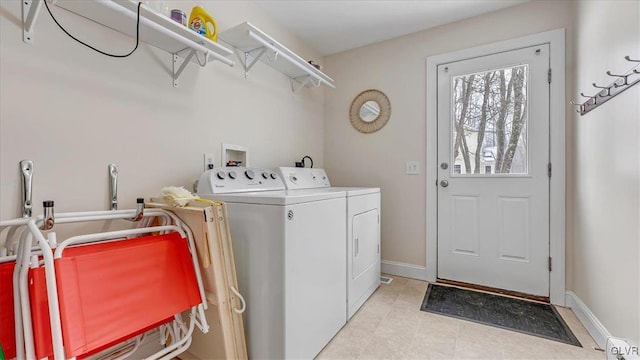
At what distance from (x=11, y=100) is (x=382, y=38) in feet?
8.98

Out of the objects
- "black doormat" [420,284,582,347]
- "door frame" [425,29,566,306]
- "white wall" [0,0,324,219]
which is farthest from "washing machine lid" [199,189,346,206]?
"door frame" [425,29,566,306]

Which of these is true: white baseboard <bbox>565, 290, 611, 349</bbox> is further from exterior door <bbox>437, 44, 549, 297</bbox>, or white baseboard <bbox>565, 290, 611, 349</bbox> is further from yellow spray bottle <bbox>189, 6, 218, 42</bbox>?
yellow spray bottle <bbox>189, 6, 218, 42</bbox>

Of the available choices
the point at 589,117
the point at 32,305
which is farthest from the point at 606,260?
the point at 32,305

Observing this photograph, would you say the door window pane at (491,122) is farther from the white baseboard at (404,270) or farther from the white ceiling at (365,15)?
the white baseboard at (404,270)

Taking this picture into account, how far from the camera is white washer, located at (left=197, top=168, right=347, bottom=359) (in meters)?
1.31

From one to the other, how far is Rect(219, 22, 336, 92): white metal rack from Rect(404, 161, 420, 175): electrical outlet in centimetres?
110

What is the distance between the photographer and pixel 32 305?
88cm

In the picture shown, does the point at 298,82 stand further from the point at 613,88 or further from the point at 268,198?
the point at 613,88

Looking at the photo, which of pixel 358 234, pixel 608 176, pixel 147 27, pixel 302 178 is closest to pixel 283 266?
pixel 358 234

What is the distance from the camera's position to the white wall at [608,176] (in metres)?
1.31

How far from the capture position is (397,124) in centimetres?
277

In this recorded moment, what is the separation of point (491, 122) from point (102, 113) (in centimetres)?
274

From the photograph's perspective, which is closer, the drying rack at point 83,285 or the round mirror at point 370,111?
the drying rack at point 83,285

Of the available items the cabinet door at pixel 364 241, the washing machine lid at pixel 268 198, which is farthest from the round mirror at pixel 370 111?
the washing machine lid at pixel 268 198
